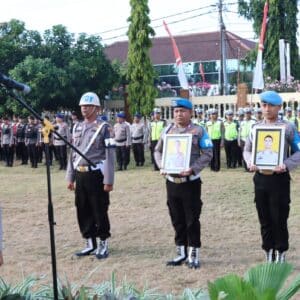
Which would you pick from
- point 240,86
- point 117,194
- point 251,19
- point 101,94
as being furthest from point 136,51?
point 117,194

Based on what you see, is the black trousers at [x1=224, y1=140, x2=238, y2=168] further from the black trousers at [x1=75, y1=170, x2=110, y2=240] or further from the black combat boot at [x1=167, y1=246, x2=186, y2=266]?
the black combat boot at [x1=167, y1=246, x2=186, y2=266]

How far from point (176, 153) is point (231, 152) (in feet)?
35.3

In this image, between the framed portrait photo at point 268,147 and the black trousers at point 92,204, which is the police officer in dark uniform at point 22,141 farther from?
the framed portrait photo at point 268,147

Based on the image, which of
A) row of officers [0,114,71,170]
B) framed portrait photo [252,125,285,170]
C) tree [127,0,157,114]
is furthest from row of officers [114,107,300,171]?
framed portrait photo [252,125,285,170]

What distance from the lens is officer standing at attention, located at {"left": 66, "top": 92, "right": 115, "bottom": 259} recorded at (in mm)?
6289

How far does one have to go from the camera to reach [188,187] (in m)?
5.80

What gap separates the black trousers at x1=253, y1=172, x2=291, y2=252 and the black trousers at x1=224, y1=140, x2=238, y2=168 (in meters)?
10.6

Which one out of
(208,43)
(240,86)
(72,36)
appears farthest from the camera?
(208,43)

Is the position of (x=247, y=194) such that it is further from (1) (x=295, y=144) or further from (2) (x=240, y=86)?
(2) (x=240, y=86)

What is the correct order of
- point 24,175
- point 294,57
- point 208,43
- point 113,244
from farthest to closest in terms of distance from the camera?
point 208,43, point 294,57, point 24,175, point 113,244

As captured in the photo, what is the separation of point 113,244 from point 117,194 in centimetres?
416

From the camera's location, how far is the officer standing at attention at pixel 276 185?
5422mm

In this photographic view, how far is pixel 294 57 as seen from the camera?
28.3 metres

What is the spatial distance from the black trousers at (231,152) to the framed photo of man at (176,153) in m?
10.5
